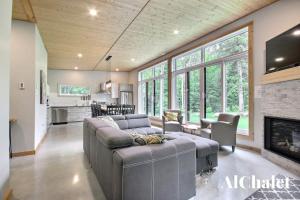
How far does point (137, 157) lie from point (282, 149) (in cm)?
313

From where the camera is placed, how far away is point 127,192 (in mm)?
1559

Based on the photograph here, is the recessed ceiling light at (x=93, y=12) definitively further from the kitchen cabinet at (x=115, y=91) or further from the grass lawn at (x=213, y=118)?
the kitchen cabinet at (x=115, y=91)

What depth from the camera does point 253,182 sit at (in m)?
2.53

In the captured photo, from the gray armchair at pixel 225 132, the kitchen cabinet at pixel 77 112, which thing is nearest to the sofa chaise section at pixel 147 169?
the gray armchair at pixel 225 132

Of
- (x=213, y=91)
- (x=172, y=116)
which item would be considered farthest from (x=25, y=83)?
(x=213, y=91)

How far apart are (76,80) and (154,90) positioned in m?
4.79

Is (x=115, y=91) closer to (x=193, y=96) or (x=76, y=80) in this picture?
(x=76, y=80)

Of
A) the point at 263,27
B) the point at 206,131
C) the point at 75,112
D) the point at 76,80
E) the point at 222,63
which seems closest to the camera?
the point at 263,27

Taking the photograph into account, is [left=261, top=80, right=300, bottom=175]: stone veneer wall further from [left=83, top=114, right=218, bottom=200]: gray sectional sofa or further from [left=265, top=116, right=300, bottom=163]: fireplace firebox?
[left=83, top=114, right=218, bottom=200]: gray sectional sofa

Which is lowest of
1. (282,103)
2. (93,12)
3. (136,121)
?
(136,121)

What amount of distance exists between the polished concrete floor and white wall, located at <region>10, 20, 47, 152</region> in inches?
18.9

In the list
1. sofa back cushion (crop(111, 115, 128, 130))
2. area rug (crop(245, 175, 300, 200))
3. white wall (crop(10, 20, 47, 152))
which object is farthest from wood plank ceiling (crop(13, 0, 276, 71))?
area rug (crop(245, 175, 300, 200))

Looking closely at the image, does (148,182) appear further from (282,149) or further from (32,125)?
(32,125)

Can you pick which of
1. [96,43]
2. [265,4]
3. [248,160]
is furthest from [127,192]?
[96,43]
